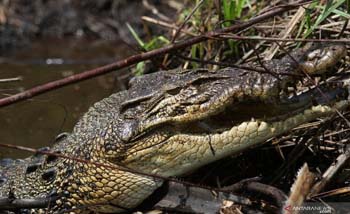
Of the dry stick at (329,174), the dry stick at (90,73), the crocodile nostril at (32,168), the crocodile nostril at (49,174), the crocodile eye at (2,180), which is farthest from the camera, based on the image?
the crocodile eye at (2,180)

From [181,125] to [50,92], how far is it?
2863mm

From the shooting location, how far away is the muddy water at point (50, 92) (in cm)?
463

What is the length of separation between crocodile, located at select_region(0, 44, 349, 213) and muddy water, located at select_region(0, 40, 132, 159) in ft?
1.37

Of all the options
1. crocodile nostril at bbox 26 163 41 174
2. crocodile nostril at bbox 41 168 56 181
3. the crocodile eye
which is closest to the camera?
crocodile nostril at bbox 41 168 56 181

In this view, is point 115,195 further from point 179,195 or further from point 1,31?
point 1,31

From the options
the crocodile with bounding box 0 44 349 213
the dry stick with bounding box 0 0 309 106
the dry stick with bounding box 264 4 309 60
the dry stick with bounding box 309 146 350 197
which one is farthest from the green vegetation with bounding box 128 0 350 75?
the dry stick with bounding box 0 0 309 106

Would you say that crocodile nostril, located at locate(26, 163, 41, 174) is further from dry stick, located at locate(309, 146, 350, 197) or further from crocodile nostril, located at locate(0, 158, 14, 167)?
dry stick, located at locate(309, 146, 350, 197)

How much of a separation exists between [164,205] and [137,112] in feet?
1.46

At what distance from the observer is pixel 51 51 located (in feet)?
24.4

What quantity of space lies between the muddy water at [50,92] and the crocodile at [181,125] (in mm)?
417

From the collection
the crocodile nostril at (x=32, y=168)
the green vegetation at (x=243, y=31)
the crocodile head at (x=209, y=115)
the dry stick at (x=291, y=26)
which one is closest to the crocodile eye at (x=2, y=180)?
the crocodile nostril at (x=32, y=168)

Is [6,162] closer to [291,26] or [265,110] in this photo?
[265,110]

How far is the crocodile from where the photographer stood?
2.72m

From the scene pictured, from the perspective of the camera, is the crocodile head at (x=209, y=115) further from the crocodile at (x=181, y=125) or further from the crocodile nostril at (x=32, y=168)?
the crocodile nostril at (x=32, y=168)
